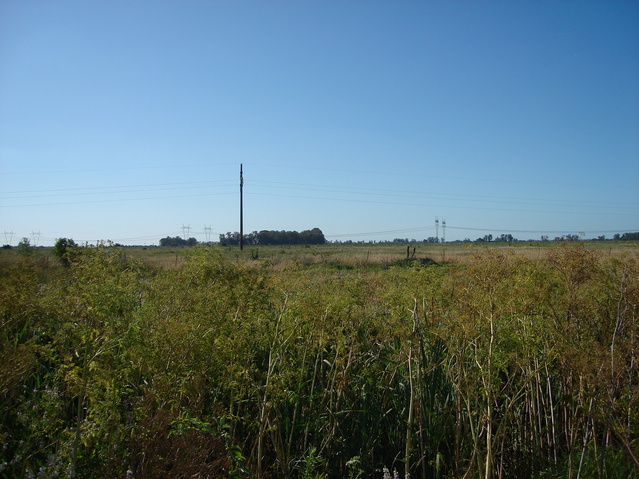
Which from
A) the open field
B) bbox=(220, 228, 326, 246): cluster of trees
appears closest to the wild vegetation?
the open field

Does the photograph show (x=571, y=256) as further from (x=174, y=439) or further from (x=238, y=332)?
(x=174, y=439)

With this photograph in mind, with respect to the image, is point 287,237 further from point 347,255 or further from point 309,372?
point 309,372

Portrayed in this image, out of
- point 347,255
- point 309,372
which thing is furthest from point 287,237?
point 309,372

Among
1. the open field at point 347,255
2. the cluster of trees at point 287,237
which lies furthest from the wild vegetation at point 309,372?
the cluster of trees at point 287,237

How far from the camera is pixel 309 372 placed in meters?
4.21

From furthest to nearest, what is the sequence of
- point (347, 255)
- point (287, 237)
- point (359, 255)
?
point (287, 237) < point (347, 255) < point (359, 255)

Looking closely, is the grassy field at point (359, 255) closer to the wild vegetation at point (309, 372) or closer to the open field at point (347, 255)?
the open field at point (347, 255)

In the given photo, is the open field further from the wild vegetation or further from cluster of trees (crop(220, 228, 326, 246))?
cluster of trees (crop(220, 228, 326, 246))

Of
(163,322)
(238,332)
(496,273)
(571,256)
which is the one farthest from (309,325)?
(571,256)

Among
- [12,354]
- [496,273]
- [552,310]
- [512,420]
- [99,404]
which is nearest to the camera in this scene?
[99,404]

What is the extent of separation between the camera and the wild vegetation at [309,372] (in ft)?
8.85

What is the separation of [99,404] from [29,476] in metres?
0.66

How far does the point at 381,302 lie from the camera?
186 inches

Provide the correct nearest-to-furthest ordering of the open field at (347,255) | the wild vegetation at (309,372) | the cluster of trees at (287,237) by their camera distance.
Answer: the wild vegetation at (309,372)
the open field at (347,255)
the cluster of trees at (287,237)
